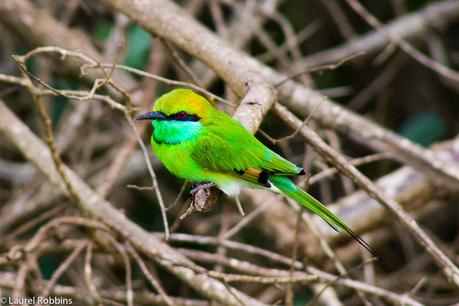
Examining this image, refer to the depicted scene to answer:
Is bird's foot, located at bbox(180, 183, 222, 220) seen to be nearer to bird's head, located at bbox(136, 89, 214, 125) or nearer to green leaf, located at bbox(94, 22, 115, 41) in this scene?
bird's head, located at bbox(136, 89, 214, 125)

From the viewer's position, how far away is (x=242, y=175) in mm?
2611

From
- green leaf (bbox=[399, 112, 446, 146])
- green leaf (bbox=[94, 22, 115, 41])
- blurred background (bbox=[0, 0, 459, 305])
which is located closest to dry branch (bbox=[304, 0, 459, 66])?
blurred background (bbox=[0, 0, 459, 305])

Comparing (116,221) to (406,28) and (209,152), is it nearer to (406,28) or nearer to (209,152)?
(209,152)

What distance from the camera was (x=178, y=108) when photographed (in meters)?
2.56

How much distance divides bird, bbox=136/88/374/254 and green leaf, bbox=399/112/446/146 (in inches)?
87.9

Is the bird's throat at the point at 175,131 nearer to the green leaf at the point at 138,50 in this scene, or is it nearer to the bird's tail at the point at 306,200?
the bird's tail at the point at 306,200

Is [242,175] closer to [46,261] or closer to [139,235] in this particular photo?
[139,235]

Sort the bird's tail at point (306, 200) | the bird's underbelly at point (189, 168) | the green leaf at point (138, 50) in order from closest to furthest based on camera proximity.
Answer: the bird's tail at point (306, 200) → the bird's underbelly at point (189, 168) → the green leaf at point (138, 50)

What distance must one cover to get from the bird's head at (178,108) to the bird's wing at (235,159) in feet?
0.24

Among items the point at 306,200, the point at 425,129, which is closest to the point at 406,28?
the point at 425,129

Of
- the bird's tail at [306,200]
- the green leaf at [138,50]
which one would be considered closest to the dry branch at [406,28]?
the green leaf at [138,50]

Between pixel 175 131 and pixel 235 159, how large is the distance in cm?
24

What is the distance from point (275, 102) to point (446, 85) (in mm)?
2872

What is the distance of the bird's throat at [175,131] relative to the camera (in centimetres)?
257
